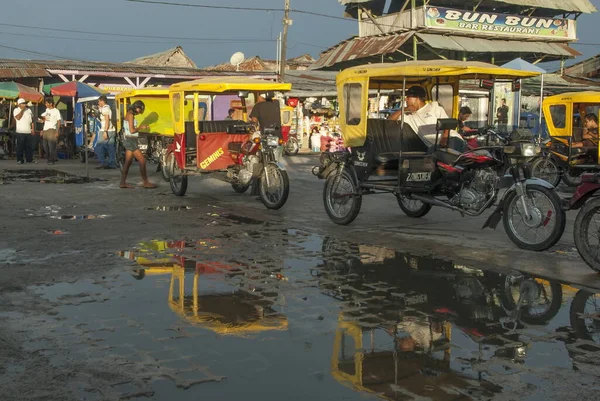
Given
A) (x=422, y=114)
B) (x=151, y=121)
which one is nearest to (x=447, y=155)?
(x=422, y=114)

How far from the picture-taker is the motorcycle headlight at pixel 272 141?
1205 centimetres

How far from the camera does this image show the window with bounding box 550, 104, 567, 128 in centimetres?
1584

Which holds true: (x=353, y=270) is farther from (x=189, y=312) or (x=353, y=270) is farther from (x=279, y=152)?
(x=279, y=152)

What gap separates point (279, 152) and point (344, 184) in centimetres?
310

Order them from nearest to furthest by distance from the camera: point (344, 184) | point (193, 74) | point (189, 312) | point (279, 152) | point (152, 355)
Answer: point (152, 355), point (189, 312), point (344, 184), point (279, 152), point (193, 74)

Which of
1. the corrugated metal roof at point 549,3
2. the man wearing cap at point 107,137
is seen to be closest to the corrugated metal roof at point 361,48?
the corrugated metal roof at point 549,3

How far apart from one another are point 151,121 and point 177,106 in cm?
806

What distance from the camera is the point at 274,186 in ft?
39.2

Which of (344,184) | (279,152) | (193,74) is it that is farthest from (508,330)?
(193,74)

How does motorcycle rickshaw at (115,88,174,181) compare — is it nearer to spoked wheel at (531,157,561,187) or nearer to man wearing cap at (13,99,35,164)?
man wearing cap at (13,99,35,164)

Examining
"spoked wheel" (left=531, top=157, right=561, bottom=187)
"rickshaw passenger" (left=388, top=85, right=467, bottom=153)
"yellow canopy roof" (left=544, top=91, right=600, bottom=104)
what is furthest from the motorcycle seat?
"yellow canopy roof" (left=544, top=91, right=600, bottom=104)

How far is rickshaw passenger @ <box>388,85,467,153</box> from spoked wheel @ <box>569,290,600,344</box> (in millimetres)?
3923

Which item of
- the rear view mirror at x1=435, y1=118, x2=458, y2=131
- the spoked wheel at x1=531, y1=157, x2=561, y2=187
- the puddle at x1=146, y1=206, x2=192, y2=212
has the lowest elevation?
the puddle at x1=146, y1=206, x2=192, y2=212

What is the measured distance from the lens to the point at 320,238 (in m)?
9.28
